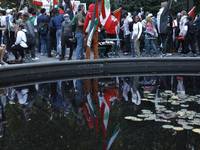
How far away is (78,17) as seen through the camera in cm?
1492

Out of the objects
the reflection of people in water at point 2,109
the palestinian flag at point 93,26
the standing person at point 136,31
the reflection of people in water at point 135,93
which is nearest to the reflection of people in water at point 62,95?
the reflection of people in water at point 2,109

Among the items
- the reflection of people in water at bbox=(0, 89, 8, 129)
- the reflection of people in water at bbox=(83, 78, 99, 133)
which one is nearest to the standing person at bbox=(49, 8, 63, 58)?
the reflection of people in water at bbox=(83, 78, 99, 133)

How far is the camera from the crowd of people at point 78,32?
582 inches

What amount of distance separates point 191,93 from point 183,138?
420cm

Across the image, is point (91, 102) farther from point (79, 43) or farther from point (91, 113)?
point (79, 43)

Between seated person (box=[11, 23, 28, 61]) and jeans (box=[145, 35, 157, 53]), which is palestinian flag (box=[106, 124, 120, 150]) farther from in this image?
jeans (box=[145, 35, 157, 53])

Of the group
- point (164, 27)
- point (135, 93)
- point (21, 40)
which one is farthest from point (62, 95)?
point (164, 27)

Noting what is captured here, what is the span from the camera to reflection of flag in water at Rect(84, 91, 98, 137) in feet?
24.4

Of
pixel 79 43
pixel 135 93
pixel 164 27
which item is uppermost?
pixel 164 27

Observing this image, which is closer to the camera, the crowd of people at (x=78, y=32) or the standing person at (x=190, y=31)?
the crowd of people at (x=78, y=32)

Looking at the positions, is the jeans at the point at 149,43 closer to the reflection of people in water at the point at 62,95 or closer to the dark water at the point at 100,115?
the dark water at the point at 100,115

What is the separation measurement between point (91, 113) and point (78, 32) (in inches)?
A: 283

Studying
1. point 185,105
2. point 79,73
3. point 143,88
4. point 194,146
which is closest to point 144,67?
point 79,73

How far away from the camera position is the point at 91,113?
8.36 m
